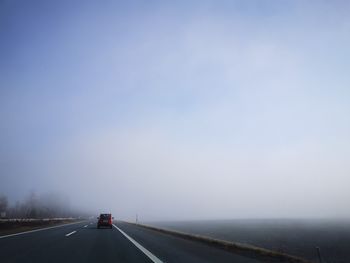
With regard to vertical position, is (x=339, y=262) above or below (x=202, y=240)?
below

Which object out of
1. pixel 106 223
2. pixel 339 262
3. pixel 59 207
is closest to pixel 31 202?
pixel 59 207

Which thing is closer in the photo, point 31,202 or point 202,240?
point 202,240

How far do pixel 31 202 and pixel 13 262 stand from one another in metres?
142

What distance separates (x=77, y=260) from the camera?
1026 cm

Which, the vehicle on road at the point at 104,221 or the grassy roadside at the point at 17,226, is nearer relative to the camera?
the grassy roadside at the point at 17,226

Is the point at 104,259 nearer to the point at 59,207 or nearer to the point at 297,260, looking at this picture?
the point at 297,260

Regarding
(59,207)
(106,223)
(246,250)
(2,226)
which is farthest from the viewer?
(59,207)

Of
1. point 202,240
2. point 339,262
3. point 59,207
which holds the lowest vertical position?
point 339,262

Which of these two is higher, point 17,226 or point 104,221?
point 104,221

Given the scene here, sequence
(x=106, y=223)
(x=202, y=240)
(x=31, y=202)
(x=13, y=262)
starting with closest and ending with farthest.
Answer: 1. (x=13, y=262)
2. (x=202, y=240)
3. (x=106, y=223)
4. (x=31, y=202)

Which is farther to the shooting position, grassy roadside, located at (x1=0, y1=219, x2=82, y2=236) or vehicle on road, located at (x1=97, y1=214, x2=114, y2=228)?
vehicle on road, located at (x1=97, y1=214, x2=114, y2=228)

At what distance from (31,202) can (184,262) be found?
466 ft

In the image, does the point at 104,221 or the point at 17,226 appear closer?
the point at 17,226

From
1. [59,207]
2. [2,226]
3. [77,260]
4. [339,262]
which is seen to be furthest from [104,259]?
[59,207]
